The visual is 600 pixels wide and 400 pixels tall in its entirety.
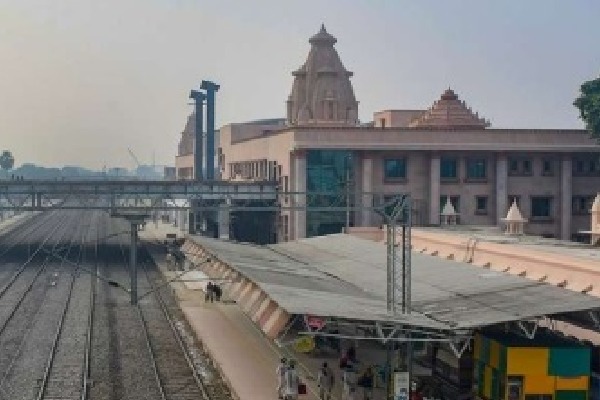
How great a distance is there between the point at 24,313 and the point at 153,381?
18724 millimetres

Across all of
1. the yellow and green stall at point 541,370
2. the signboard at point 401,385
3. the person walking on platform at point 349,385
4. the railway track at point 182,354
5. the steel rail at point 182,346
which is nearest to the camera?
the yellow and green stall at point 541,370

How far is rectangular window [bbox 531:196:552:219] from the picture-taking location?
249 feet

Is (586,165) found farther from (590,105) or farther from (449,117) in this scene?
(449,117)

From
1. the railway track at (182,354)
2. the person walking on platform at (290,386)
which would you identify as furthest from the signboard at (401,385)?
the railway track at (182,354)

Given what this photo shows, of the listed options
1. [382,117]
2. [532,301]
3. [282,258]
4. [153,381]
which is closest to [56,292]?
[282,258]

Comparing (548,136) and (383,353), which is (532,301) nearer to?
(383,353)

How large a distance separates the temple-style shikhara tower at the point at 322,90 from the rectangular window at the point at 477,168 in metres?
16.7

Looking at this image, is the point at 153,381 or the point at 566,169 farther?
the point at 566,169

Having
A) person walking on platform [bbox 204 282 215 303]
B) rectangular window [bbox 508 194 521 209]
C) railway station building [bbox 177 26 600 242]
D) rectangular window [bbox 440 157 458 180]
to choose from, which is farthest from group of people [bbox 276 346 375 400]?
rectangular window [bbox 508 194 521 209]

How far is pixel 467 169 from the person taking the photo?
75.9 meters

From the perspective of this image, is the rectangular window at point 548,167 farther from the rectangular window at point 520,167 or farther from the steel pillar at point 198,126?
the steel pillar at point 198,126

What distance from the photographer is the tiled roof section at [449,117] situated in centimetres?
7938

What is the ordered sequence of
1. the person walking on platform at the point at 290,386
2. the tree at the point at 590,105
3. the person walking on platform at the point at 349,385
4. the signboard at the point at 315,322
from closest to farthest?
the signboard at the point at 315,322 < the person walking on platform at the point at 349,385 < the person walking on platform at the point at 290,386 < the tree at the point at 590,105

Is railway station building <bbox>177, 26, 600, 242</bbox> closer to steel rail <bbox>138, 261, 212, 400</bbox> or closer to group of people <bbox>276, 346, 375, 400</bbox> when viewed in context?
steel rail <bbox>138, 261, 212, 400</bbox>
